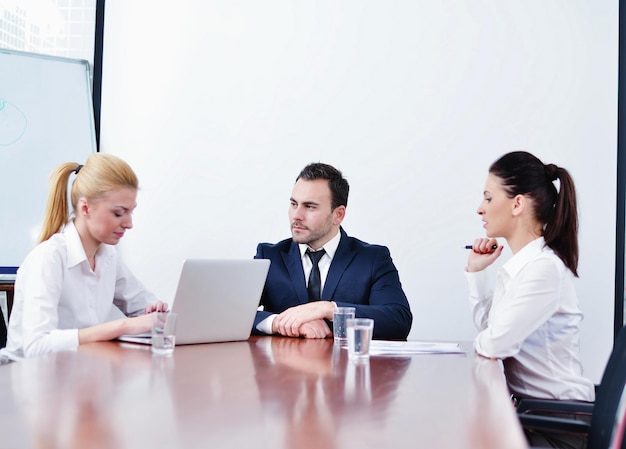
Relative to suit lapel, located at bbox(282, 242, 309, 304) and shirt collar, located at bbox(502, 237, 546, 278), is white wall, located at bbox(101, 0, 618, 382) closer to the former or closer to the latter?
suit lapel, located at bbox(282, 242, 309, 304)

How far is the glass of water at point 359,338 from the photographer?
1.94 m

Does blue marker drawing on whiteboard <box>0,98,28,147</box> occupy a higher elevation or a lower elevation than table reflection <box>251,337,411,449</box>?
higher

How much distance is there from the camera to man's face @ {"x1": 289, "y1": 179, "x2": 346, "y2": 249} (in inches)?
116

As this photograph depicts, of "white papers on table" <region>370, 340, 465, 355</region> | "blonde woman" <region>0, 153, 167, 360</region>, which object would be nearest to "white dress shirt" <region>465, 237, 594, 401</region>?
"white papers on table" <region>370, 340, 465, 355</region>

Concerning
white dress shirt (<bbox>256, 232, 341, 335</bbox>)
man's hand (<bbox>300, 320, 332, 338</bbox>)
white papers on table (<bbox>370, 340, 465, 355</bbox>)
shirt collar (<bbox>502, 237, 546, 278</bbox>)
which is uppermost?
shirt collar (<bbox>502, 237, 546, 278</bbox>)

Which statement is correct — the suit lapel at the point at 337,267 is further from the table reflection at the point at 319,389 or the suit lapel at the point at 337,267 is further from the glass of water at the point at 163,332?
the glass of water at the point at 163,332

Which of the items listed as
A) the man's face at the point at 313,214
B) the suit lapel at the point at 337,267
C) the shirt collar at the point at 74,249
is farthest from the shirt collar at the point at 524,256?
the shirt collar at the point at 74,249

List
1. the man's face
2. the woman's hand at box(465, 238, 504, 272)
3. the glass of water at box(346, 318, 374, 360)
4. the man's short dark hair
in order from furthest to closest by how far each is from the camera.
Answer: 1. the man's short dark hair
2. the man's face
3. the woman's hand at box(465, 238, 504, 272)
4. the glass of water at box(346, 318, 374, 360)

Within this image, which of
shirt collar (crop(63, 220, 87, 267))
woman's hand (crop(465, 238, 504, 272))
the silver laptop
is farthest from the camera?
woman's hand (crop(465, 238, 504, 272))

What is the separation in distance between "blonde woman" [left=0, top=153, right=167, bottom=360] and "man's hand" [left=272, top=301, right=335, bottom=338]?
412 mm

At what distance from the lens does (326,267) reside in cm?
293

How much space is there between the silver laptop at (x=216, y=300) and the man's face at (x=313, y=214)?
642 mm

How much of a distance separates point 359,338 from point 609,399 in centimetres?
64

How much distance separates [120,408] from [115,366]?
47 cm
